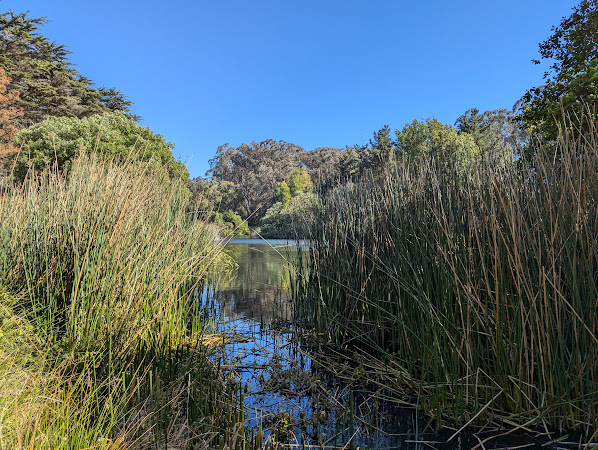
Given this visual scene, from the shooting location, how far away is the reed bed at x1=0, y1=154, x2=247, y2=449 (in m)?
1.53

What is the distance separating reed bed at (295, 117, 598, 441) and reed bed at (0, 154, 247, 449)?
42.6 inches

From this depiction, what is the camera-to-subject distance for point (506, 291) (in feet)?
5.35

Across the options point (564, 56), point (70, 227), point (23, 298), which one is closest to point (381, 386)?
point (70, 227)

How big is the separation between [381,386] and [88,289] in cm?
179

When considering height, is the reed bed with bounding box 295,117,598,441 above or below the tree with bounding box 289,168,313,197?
below

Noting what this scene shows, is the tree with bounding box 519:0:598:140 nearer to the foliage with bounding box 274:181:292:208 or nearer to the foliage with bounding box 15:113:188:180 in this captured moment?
the foliage with bounding box 15:113:188:180

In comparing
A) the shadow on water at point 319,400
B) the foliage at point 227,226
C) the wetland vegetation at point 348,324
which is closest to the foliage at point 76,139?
the foliage at point 227,226

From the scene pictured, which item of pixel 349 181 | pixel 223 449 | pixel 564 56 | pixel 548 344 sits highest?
pixel 564 56

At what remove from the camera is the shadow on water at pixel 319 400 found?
1728 millimetres

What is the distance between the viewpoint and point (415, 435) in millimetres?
1771

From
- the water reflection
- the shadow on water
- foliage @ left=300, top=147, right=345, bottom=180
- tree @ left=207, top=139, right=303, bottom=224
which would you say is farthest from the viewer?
foliage @ left=300, top=147, right=345, bottom=180

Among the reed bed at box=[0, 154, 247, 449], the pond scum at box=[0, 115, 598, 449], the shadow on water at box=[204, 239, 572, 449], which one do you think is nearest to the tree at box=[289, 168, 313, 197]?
the shadow on water at box=[204, 239, 572, 449]

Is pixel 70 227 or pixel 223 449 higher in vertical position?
pixel 70 227

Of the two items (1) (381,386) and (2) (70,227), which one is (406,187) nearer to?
(1) (381,386)
